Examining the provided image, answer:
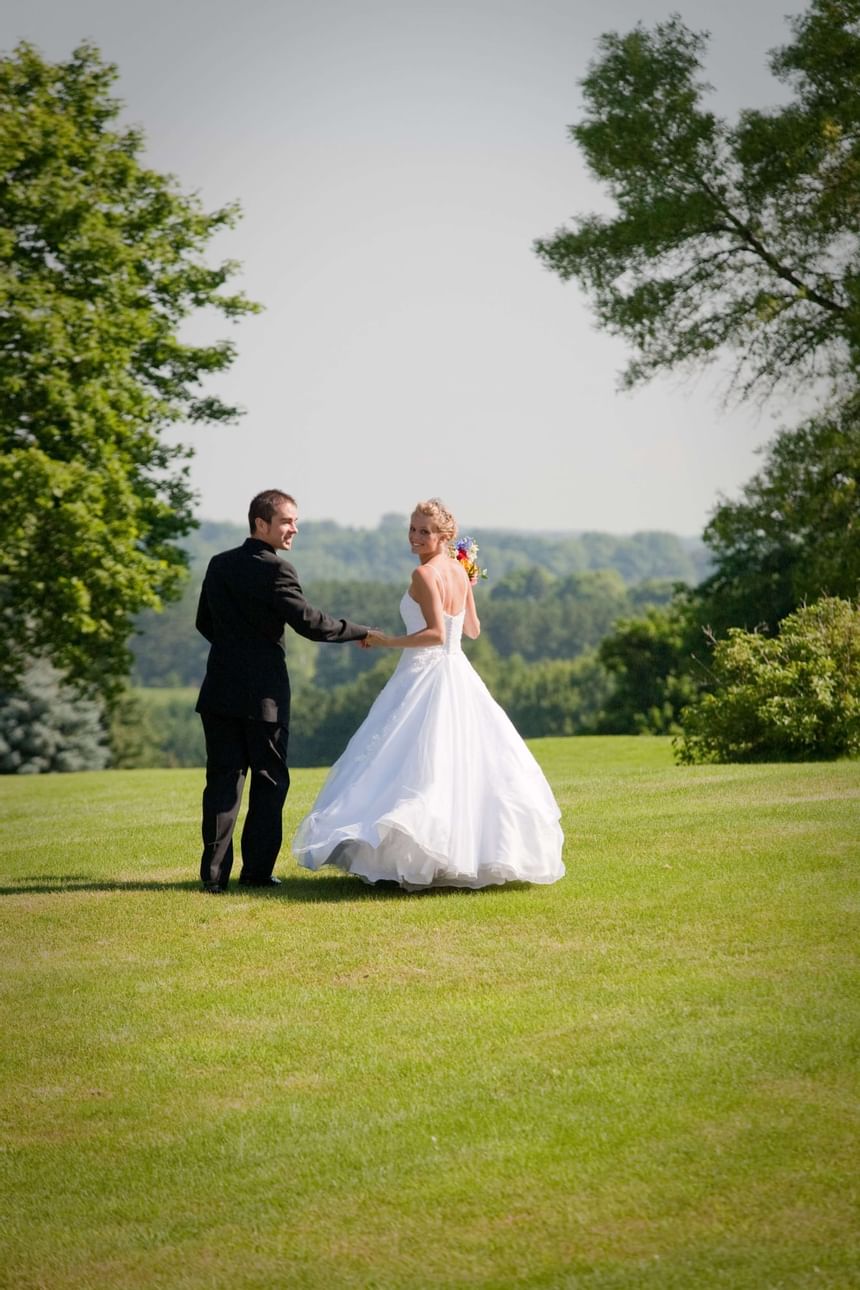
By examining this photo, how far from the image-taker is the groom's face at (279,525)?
32.1 feet

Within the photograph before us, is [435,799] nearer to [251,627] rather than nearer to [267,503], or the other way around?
[251,627]

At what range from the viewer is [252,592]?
980 cm

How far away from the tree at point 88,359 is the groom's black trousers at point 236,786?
19937mm

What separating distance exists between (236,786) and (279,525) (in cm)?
188

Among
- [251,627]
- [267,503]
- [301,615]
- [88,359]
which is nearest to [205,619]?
[251,627]

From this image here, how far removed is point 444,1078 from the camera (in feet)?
20.8

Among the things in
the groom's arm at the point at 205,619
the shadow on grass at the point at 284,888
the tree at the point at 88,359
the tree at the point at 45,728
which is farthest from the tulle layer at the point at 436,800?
the tree at the point at 45,728

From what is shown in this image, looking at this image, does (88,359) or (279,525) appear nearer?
(279,525)

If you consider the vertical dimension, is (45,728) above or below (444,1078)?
above

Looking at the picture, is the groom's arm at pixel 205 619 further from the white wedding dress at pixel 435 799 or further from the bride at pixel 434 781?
the white wedding dress at pixel 435 799

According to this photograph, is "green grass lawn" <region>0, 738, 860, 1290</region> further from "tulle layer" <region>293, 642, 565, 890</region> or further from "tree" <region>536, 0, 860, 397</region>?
"tree" <region>536, 0, 860, 397</region>

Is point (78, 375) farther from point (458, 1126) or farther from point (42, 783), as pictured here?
point (458, 1126)

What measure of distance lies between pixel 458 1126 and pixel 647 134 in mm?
29215

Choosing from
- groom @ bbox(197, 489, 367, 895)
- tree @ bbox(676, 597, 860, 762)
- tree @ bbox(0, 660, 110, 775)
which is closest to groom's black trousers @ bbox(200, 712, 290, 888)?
groom @ bbox(197, 489, 367, 895)
